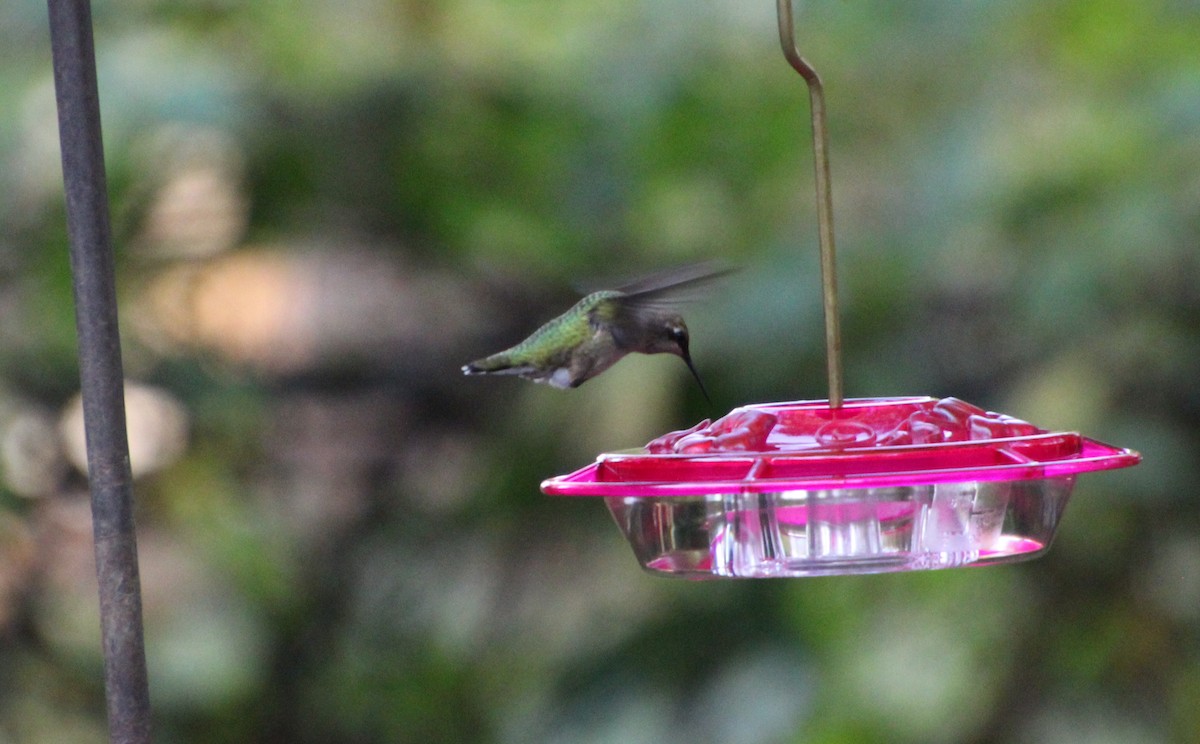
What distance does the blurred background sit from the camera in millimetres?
4043

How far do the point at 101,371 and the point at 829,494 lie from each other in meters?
0.85

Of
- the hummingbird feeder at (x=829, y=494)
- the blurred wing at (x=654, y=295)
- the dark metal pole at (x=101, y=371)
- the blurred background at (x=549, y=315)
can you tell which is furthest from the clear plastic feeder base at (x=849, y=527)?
the blurred background at (x=549, y=315)

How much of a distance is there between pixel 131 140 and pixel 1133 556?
3.29 meters

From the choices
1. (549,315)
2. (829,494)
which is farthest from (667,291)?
(549,315)

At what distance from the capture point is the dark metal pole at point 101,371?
3.58ft

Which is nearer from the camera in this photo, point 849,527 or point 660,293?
point 849,527

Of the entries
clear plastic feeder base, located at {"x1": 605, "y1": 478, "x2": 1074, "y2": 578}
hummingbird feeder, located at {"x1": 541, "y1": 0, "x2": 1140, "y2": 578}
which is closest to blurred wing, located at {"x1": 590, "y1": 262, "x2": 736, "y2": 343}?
hummingbird feeder, located at {"x1": 541, "y1": 0, "x2": 1140, "y2": 578}

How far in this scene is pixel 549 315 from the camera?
471 centimetres

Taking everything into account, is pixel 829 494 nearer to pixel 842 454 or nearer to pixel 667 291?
pixel 842 454

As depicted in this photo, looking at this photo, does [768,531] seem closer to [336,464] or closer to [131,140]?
[131,140]

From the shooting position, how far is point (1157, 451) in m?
4.05

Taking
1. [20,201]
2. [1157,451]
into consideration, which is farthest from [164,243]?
[1157,451]

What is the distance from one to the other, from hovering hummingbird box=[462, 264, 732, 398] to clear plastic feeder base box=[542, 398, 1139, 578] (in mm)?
290

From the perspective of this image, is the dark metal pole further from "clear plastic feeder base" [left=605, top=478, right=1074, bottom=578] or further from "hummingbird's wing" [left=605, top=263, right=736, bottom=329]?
"hummingbird's wing" [left=605, top=263, right=736, bottom=329]
